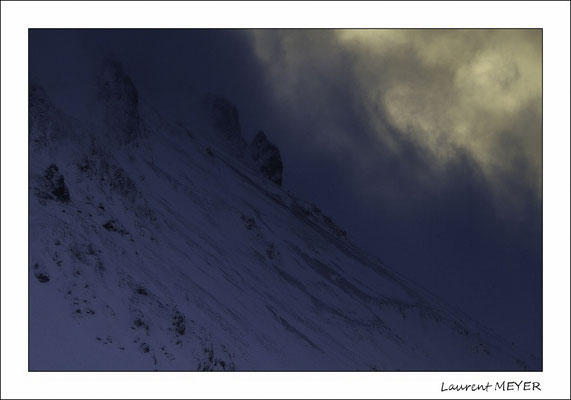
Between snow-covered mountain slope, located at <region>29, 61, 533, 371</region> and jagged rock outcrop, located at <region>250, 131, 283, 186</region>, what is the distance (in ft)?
87.0

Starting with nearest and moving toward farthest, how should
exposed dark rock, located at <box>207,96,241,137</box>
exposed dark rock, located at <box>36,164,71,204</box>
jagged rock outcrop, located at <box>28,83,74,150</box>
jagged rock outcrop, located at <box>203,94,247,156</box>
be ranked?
exposed dark rock, located at <box>36,164,71,204</box> → jagged rock outcrop, located at <box>28,83,74,150</box> → exposed dark rock, located at <box>207,96,241,137</box> → jagged rock outcrop, located at <box>203,94,247,156</box>

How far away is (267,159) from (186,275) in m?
62.0

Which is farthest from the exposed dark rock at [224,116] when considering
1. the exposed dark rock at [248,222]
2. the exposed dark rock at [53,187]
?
the exposed dark rock at [53,187]

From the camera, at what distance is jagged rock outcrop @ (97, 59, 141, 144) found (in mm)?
41031

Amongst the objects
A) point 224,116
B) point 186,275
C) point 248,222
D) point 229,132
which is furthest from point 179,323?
point 229,132

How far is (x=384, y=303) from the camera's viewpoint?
131 feet

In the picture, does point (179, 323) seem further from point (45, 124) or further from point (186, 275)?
point (45, 124)

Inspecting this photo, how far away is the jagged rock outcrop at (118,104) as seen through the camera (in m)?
41.0

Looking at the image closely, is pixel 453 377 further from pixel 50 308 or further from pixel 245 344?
pixel 50 308

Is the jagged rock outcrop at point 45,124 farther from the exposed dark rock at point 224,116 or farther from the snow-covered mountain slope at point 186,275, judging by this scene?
the exposed dark rock at point 224,116

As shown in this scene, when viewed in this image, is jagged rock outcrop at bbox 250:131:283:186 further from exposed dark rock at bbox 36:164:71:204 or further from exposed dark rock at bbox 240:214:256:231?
exposed dark rock at bbox 36:164:71:204

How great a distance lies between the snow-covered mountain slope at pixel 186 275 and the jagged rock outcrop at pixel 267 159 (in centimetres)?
2651

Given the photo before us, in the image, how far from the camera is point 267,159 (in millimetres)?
87312

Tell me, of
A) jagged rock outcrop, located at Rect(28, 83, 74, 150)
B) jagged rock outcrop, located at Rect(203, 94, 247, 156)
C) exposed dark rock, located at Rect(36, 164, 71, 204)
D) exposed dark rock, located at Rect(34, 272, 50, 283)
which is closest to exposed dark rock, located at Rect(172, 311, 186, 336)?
exposed dark rock, located at Rect(34, 272, 50, 283)
